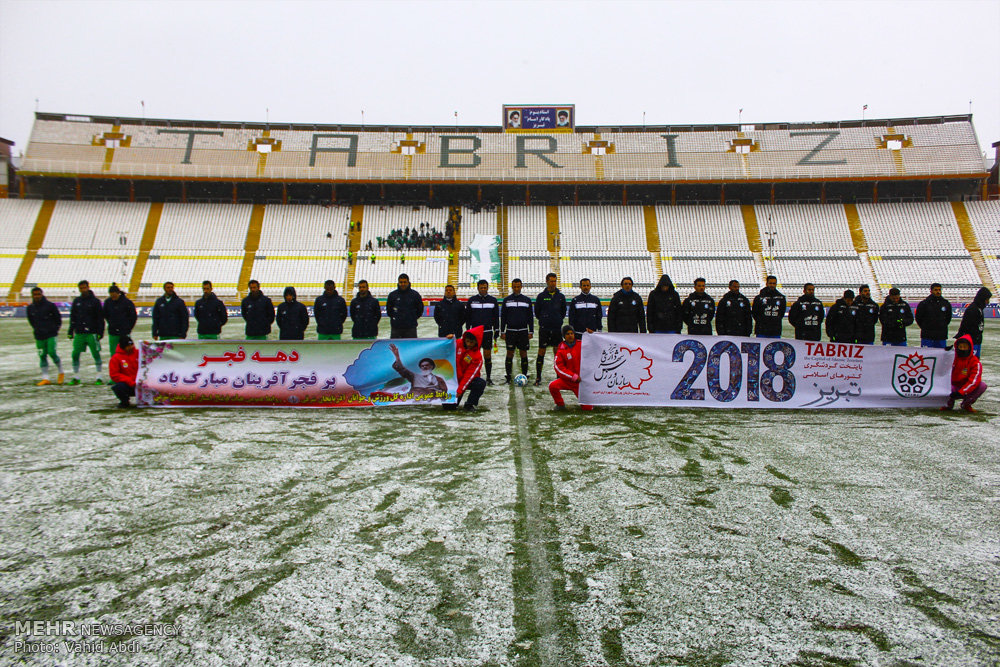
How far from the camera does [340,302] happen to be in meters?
9.52

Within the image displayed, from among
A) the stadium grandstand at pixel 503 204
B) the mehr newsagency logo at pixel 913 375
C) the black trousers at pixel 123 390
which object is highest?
the stadium grandstand at pixel 503 204

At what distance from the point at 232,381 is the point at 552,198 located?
36.4 meters

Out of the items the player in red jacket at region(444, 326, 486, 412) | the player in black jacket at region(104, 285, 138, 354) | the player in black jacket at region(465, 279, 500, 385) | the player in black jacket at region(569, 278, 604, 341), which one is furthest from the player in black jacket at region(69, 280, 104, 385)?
the player in black jacket at region(569, 278, 604, 341)

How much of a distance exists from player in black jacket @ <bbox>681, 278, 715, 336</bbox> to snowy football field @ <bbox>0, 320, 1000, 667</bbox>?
10.2 feet

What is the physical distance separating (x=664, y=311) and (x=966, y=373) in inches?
161

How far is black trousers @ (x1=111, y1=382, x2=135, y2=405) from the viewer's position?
24.7 feet

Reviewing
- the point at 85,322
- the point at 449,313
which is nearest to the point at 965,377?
the point at 449,313

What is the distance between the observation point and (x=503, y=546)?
337 cm

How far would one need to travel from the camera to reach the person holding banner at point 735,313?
900 centimetres

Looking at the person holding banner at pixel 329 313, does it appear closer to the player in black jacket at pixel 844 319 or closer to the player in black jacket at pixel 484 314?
the player in black jacket at pixel 484 314

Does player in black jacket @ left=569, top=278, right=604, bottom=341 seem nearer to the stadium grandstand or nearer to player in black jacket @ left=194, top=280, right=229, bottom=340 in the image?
player in black jacket @ left=194, top=280, right=229, bottom=340

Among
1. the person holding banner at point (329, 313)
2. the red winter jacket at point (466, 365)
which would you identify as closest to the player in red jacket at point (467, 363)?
the red winter jacket at point (466, 365)

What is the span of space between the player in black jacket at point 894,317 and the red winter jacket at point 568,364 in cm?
569

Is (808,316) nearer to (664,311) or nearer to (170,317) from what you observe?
(664,311)
